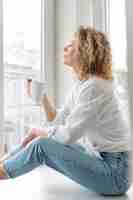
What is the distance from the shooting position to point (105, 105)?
134cm

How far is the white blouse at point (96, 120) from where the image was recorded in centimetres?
130

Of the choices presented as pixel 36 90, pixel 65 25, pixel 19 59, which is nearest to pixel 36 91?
pixel 36 90

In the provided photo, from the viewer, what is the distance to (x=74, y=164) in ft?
4.29

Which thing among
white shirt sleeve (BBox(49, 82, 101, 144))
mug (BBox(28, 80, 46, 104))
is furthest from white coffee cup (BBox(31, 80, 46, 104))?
white shirt sleeve (BBox(49, 82, 101, 144))

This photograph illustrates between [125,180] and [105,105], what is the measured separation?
1.19ft

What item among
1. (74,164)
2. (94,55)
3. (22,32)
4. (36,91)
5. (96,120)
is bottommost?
(74,164)

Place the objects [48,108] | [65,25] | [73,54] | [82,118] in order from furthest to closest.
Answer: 1. [65,25]
2. [48,108]
3. [73,54]
4. [82,118]

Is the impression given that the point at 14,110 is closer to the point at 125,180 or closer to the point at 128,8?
the point at 125,180

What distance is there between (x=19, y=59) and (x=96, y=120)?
1.14 metres

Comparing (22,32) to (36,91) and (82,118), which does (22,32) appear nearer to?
(36,91)

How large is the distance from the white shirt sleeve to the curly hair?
0.53ft

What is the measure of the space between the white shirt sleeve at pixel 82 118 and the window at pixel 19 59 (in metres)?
0.89

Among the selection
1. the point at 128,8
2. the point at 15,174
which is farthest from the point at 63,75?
the point at 128,8

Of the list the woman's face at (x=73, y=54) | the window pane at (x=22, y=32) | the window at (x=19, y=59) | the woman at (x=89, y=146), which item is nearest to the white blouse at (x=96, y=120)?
the woman at (x=89, y=146)
